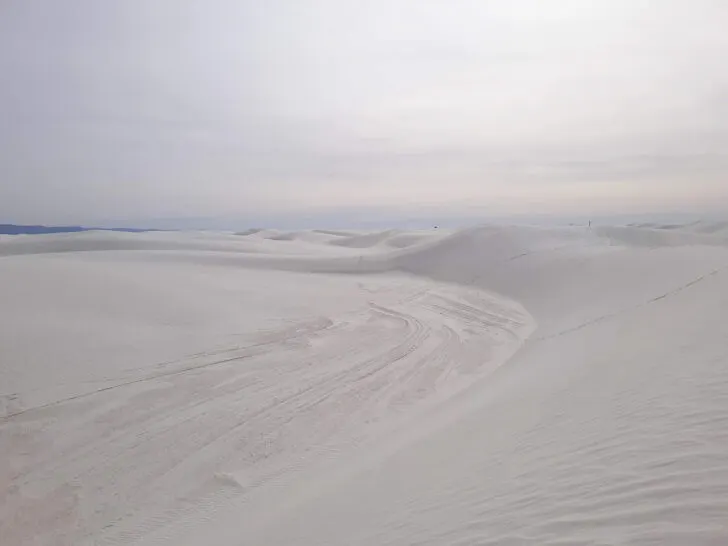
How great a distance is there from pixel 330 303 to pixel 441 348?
14.7 ft

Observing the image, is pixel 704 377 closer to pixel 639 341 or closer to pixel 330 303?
pixel 639 341

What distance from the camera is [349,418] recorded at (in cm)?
625

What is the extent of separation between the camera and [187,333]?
9.05 metres

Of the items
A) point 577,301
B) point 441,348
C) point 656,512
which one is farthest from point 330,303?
point 656,512

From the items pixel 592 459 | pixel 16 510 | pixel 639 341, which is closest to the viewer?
pixel 592 459

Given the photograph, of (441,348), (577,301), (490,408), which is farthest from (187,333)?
(577,301)

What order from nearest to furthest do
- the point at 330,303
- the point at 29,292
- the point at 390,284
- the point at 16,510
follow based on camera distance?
1. the point at 16,510
2. the point at 29,292
3. the point at 330,303
4. the point at 390,284

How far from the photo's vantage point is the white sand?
320cm

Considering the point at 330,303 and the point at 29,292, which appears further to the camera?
the point at 330,303

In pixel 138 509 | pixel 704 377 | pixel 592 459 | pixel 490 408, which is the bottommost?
pixel 138 509

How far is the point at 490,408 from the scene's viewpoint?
5.86 metres

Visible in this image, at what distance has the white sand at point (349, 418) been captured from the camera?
3.20 meters

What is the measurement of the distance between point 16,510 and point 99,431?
49.3 inches

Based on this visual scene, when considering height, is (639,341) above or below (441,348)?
above
